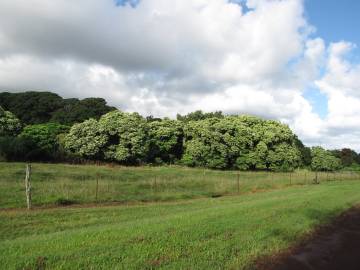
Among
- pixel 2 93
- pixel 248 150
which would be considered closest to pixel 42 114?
pixel 2 93

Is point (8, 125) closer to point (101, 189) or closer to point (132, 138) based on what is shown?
point (132, 138)

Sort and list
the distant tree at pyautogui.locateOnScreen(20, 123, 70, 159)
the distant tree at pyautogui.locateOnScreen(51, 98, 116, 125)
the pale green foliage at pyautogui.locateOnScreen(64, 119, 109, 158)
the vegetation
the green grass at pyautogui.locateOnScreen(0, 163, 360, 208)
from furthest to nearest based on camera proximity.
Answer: the vegetation < the distant tree at pyautogui.locateOnScreen(51, 98, 116, 125) < the pale green foliage at pyautogui.locateOnScreen(64, 119, 109, 158) < the distant tree at pyautogui.locateOnScreen(20, 123, 70, 159) < the green grass at pyautogui.locateOnScreen(0, 163, 360, 208)

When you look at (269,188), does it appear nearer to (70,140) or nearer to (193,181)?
(193,181)

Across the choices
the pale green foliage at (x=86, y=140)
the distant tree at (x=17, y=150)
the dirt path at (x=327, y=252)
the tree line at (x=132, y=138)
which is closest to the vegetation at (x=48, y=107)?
the tree line at (x=132, y=138)

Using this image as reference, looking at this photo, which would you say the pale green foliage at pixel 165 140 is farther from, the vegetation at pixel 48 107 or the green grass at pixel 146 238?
the green grass at pixel 146 238

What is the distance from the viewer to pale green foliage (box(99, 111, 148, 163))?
58.1 meters

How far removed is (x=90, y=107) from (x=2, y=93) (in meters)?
18.9

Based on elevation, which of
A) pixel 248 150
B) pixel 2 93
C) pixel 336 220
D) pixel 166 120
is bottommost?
pixel 336 220

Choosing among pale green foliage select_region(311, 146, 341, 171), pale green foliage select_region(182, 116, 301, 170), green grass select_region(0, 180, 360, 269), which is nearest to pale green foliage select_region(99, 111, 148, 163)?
pale green foliage select_region(182, 116, 301, 170)

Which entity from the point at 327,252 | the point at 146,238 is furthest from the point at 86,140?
the point at 327,252

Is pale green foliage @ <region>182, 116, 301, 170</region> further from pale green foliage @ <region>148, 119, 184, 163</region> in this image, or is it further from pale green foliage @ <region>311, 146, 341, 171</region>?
pale green foliage @ <region>311, 146, 341, 171</region>

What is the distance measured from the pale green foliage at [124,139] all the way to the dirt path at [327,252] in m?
44.2

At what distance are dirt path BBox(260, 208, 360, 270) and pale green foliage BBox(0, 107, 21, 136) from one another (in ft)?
171

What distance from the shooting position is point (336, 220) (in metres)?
17.6
